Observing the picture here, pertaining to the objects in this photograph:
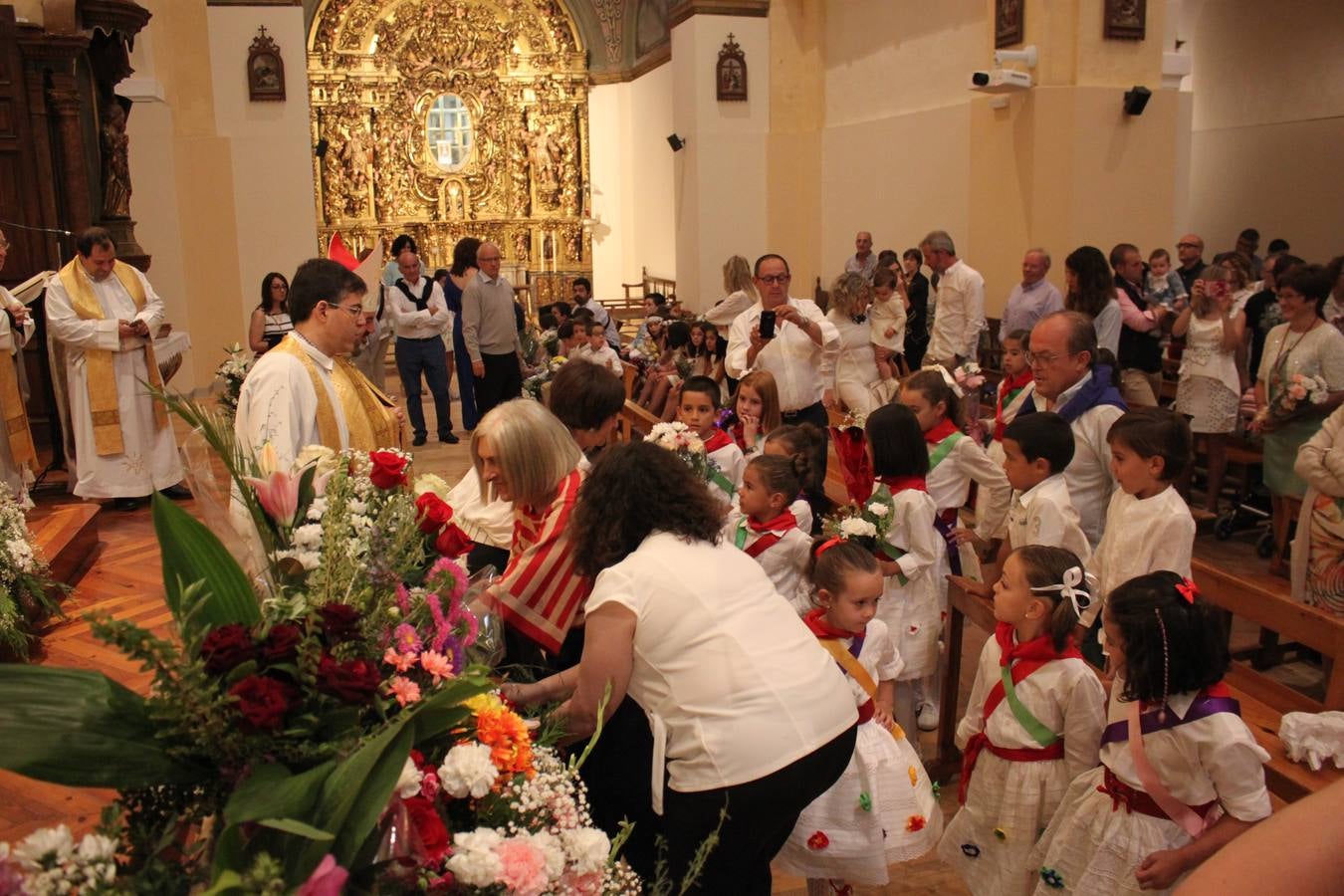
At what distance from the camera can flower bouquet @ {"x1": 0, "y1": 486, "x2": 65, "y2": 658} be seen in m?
4.70

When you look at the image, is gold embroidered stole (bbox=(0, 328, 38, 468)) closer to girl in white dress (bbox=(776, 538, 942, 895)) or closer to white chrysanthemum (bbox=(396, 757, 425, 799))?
girl in white dress (bbox=(776, 538, 942, 895))

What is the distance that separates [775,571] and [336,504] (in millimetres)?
1984

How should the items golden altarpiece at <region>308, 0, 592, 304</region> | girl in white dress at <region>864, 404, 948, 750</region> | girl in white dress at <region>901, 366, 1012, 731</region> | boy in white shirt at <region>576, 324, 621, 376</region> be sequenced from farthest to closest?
golden altarpiece at <region>308, 0, 592, 304</region> < boy in white shirt at <region>576, 324, 621, 376</region> < girl in white dress at <region>901, 366, 1012, 731</region> < girl in white dress at <region>864, 404, 948, 750</region>

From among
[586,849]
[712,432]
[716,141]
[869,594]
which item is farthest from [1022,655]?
[716,141]

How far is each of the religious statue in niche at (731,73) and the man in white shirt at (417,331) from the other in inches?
229

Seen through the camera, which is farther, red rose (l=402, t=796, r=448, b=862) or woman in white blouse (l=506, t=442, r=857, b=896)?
woman in white blouse (l=506, t=442, r=857, b=896)

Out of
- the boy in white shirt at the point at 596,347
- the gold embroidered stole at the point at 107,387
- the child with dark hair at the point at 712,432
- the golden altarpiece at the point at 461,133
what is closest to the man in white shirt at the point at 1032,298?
the boy in white shirt at the point at 596,347

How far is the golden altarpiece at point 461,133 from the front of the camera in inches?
714

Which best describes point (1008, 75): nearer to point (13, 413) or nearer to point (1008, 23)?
point (1008, 23)

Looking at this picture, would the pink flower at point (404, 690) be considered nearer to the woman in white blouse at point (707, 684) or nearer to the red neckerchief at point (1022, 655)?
the woman in white blouse at point (707, 684)

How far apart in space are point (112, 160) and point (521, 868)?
8.96m

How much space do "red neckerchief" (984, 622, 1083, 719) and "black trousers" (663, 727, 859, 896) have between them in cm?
71

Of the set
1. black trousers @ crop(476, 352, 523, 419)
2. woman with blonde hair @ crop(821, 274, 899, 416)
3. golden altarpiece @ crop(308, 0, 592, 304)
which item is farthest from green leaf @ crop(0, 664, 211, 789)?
golden altarpiece @ crop(308, 0, 592, 304)

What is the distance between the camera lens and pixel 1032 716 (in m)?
2.98
